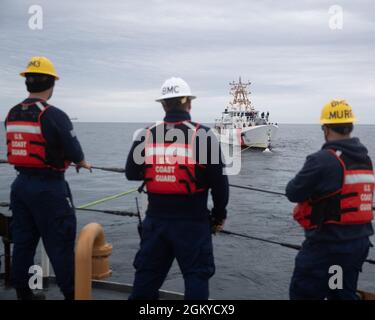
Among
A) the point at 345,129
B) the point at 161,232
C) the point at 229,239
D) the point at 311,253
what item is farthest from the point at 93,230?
the point at 229,239

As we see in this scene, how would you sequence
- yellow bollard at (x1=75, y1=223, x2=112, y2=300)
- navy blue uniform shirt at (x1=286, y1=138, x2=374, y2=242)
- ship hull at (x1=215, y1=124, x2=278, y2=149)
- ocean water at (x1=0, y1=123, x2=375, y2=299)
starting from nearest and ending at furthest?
navy blue uniform shirt at (x1=286, y1=138, x2=374, y2=242), yellow bollard at (x1=75, y1=223, x2=112, y2=300), ocean water at (x1=0, y1=123, x2=375, y2=299), ship hull at (x1=215, y1=124, x2=278, y2=149)

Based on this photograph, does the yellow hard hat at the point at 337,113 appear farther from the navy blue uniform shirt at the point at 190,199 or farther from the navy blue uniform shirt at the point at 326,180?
the navy blue uniform shirt at the point at 190,199

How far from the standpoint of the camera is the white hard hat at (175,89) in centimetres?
376

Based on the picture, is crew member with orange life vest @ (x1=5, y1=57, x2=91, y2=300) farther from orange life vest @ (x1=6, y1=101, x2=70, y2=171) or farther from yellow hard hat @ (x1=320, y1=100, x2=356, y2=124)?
yellow hard hat @ (x1=320, y1=100, x2=356, y2=124)

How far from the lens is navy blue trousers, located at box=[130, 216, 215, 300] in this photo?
3.72 meters

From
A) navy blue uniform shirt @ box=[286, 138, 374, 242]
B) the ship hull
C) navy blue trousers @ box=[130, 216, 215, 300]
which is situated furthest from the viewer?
the ship hull

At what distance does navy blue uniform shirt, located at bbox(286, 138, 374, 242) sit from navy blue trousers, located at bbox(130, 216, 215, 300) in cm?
80

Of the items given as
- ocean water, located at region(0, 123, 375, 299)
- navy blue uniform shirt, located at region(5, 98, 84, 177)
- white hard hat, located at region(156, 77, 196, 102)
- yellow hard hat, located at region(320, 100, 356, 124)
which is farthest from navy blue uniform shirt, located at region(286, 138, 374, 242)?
ocean water, located at region(0, 123, 375, 299)

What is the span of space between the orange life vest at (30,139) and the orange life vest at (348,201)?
2163 millimetres

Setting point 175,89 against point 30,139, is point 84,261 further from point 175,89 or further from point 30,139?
point 175,89

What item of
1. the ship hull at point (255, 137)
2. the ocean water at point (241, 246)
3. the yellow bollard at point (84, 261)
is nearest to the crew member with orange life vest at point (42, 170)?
the yellow bollard at point (84, 261)

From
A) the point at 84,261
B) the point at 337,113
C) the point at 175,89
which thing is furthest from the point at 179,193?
the point at 337,113

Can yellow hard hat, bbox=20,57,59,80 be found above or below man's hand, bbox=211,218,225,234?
above

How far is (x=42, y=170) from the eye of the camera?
4.04 meters
